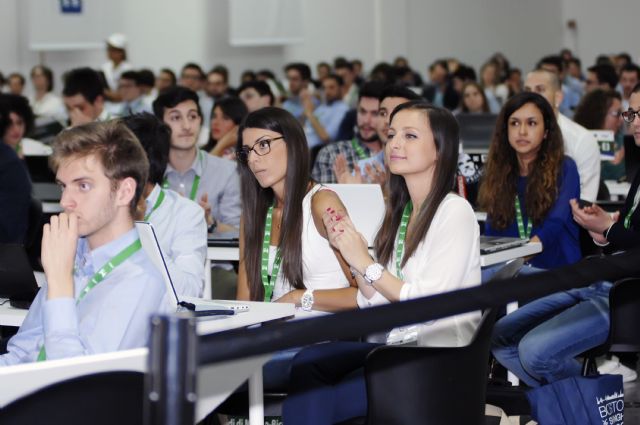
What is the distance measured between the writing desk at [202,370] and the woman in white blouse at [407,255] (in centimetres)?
15

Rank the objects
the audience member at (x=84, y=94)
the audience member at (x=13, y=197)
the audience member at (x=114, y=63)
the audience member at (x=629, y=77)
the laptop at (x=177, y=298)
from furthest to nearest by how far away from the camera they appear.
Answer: the audience member at (x=114, y=63)
the audience member at (x=629, y=77)
the audience member at (x=84, y=94)
the audience member at (x=13, y=197)
the laptop at (x=177, y=298)

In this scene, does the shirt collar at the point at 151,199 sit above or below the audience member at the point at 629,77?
below

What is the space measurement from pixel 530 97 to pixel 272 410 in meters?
1.90

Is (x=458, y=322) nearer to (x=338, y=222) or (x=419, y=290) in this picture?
(x=419, y=290)

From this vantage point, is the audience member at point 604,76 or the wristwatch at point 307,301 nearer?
the wristwatch at point 307,301

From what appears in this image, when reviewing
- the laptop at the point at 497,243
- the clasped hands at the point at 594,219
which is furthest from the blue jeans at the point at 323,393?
the clasped hands at the point at 594,219

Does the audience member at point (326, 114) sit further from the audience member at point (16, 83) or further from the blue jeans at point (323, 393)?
the blue jeans at point (323, 393)

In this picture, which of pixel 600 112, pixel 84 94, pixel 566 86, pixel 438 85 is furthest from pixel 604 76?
pixel 84 94

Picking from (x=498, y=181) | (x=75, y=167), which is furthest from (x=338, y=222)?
(x=498, y=181)

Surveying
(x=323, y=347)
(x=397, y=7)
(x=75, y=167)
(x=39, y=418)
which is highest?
(x=397, y=7)

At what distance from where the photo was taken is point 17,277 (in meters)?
Result: 3.15

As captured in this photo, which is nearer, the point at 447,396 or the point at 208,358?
the point at 208,358

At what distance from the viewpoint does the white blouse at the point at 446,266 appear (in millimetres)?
2957

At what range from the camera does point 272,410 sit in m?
3.15
